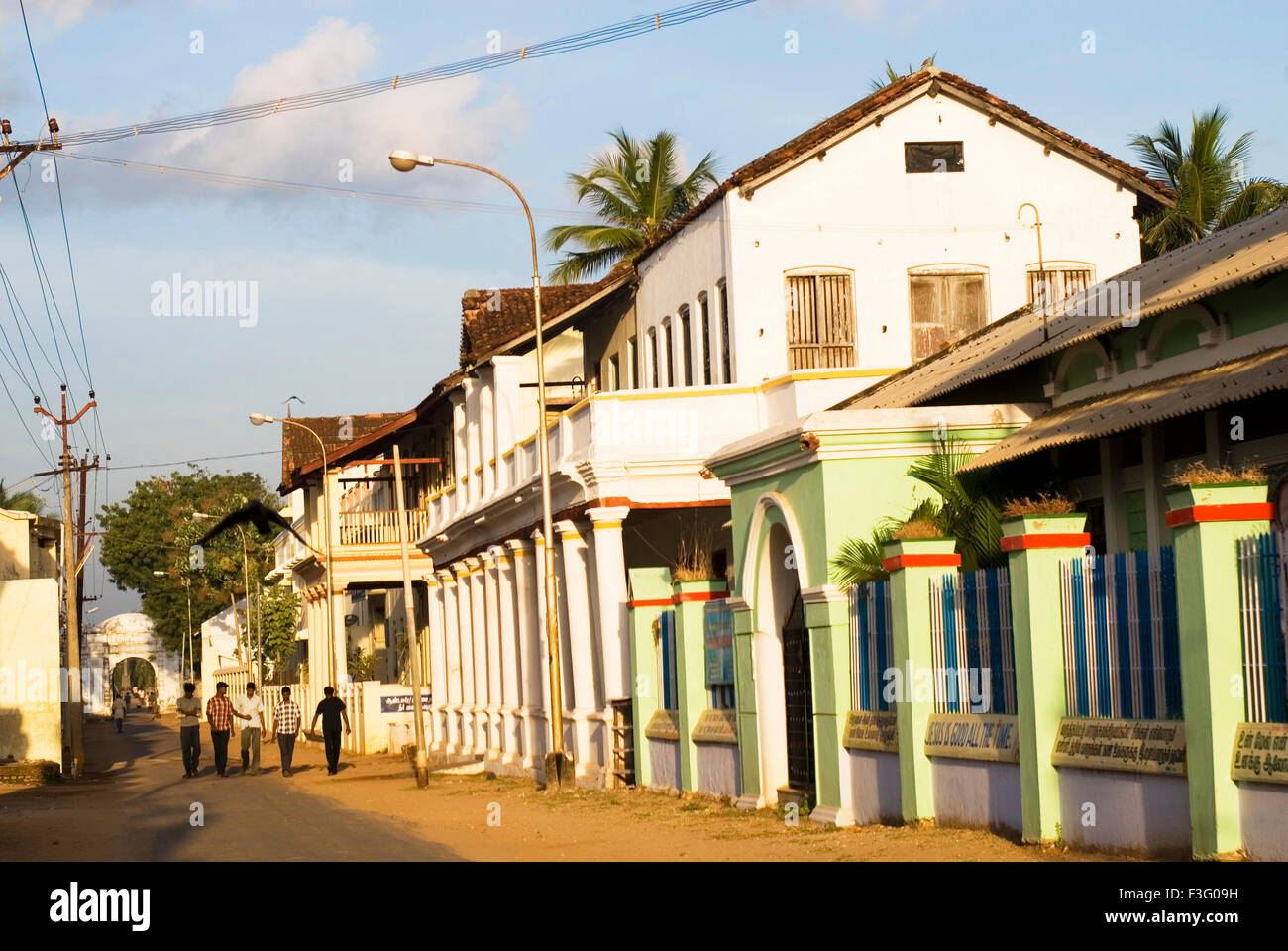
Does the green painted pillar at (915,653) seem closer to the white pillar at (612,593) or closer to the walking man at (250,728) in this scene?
the white pillar at (612,593)

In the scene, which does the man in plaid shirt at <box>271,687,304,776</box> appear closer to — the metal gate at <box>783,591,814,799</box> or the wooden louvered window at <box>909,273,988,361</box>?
the wooden louvered window at <box>909,273,988,361</box>

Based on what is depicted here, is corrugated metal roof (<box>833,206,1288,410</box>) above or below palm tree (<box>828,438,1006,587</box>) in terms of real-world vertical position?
above

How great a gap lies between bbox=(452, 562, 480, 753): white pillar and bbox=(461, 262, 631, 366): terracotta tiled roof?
14.7 ft

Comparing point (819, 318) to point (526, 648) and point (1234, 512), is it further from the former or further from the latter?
point (1234, 512)

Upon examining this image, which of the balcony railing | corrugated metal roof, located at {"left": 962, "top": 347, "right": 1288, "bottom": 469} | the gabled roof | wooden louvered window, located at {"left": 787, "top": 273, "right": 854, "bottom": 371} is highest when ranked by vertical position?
the gabled roof

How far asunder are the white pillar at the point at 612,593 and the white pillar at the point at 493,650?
7.45 metres

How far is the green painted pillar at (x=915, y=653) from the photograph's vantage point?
1545 centimetres

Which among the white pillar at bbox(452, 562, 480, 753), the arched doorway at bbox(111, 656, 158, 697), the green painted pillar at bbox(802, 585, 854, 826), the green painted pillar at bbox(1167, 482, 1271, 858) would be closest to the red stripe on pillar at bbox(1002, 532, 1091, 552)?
the green painted pillar at bbox(1167, 482, 1271, 858)

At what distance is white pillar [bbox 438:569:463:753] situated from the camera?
38.5 m

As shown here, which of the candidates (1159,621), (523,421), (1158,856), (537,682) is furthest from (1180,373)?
(523,421)

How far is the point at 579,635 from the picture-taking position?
27422 millimetres

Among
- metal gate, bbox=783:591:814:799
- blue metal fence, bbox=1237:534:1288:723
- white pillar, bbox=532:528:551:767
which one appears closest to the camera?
blue metal fence, bbox=1237:534:1288:723
